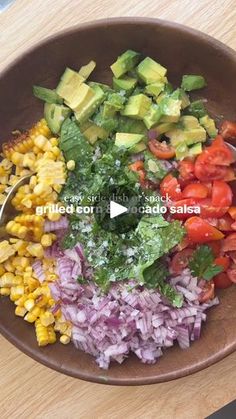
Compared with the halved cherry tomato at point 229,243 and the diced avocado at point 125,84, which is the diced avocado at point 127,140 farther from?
the halved cherry tomato at point 229,243

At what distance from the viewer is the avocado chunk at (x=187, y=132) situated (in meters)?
2.41

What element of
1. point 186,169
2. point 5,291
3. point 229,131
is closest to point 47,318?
point 5,291

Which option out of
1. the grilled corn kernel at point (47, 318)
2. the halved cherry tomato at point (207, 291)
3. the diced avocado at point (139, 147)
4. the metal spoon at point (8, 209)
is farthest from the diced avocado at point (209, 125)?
the grilled corn kernel at point (47, 318)

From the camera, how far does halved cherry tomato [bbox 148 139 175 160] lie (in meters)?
2.42

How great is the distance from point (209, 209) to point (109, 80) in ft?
2.05

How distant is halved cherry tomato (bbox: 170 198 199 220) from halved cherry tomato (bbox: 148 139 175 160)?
0.57ft

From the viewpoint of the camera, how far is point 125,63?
243cm

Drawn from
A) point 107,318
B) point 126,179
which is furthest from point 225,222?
point 107,318

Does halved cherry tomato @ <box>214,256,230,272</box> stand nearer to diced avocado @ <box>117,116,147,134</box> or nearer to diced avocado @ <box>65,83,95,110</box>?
diced avocado @ <box>117,116,147,134</box>

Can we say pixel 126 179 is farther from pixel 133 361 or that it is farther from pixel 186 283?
pixel 133 361

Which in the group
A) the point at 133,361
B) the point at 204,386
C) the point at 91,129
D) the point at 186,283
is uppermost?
the point at 91,129

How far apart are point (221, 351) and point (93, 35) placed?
1188 mm

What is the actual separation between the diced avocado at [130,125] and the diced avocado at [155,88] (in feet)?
0.37

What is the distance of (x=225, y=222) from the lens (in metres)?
2.39
